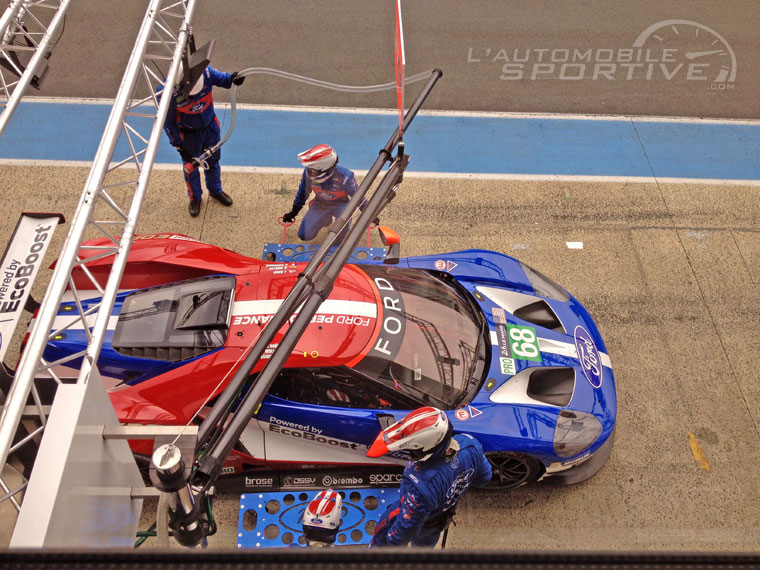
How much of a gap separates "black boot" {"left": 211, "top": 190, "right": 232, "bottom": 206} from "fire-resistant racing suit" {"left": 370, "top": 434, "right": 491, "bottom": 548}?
162 inches

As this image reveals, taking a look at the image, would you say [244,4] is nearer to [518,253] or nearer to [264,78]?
[264,78]

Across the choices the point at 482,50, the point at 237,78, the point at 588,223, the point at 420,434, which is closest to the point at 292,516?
the point at 420,434

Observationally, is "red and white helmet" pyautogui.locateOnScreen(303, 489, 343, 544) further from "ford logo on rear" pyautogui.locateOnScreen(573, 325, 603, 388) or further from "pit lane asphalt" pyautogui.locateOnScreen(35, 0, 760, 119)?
"pit lane asphalt" pyautogui.locateOnScreen(35, 0, 760, 119)

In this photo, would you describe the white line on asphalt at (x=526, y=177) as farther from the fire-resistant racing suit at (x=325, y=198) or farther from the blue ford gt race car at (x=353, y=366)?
the blue ford gt race car at (x=353, y=366)

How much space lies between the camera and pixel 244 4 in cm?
953

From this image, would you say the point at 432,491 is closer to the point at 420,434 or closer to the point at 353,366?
the point at 420,434

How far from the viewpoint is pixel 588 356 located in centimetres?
481

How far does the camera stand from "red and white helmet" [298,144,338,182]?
5.52m

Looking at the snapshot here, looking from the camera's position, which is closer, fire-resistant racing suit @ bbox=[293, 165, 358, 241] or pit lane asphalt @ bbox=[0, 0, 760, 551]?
pit lane asphalt @ bbox=[0, 0, 760, 551]

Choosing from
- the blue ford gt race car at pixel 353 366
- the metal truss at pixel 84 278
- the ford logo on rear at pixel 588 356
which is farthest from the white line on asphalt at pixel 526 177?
the ford logo on rear at pixel 588 356

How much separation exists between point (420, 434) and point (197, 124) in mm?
4019

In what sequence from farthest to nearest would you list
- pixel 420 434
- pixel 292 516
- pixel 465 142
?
pixel 465 142 < pixel 292 516 < pixel 420 434

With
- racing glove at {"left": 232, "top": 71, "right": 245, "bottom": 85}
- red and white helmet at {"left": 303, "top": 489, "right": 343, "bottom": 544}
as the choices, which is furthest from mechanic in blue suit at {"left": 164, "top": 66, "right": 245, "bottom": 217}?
red and white helmet at {"left": 303, "top": 489, "right": 343, "bottom": 544}

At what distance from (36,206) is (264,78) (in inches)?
137
